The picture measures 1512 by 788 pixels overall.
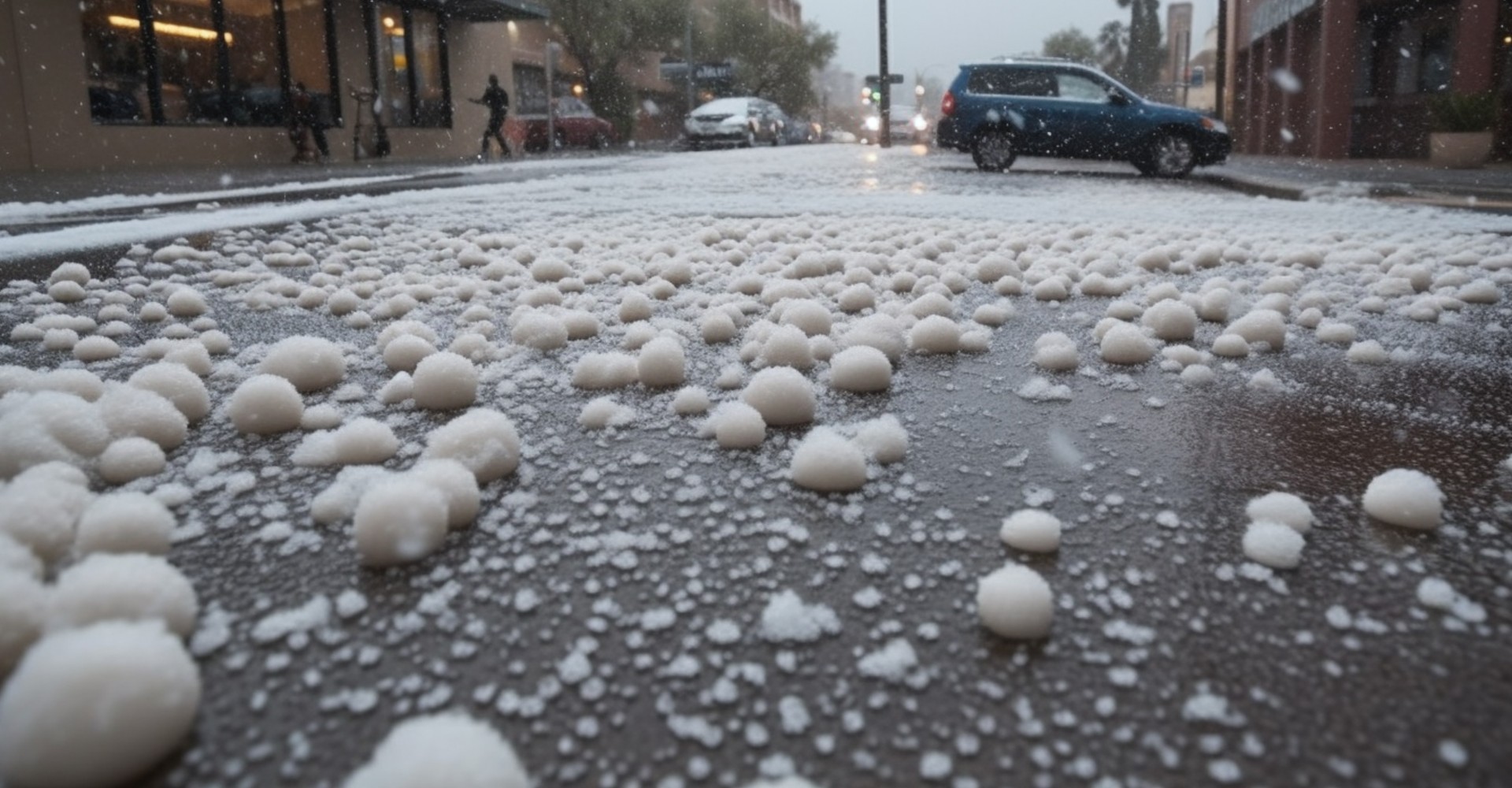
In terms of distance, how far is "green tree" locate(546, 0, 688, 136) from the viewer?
28.9 meters

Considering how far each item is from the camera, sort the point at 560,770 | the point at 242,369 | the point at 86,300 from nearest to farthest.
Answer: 1. the point at 560,770
2. the point at 242,369
3. the point at 86,300

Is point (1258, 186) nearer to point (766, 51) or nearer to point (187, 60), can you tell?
point (187, 60)

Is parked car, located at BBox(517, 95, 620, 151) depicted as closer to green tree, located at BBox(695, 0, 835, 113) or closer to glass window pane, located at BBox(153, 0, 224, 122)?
glass window pane, located at BBox(153, 0, 224, 122)

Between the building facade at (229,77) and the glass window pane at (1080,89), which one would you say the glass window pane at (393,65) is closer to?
the building facade at (229,77)

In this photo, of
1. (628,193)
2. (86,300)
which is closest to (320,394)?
(86,300)

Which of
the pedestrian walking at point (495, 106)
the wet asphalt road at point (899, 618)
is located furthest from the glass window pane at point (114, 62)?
the wet asphalt road at point (899, 618)

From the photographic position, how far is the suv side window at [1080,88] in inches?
395

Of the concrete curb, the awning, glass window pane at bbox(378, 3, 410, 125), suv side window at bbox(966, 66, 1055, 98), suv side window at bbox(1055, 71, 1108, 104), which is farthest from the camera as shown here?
the awning

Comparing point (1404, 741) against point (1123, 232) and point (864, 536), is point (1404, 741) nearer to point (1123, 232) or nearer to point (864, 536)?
point (864, 536)

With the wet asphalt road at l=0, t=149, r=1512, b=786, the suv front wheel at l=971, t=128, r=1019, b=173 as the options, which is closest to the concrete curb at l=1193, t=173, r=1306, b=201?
the suv front wheel at l=971, t=128, r=1019, b=173

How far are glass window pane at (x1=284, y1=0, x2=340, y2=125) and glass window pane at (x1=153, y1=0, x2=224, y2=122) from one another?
3.92 ft

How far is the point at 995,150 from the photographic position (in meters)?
10.5

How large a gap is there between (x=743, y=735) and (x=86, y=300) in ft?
8.03

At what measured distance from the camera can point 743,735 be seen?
0.68 metres
